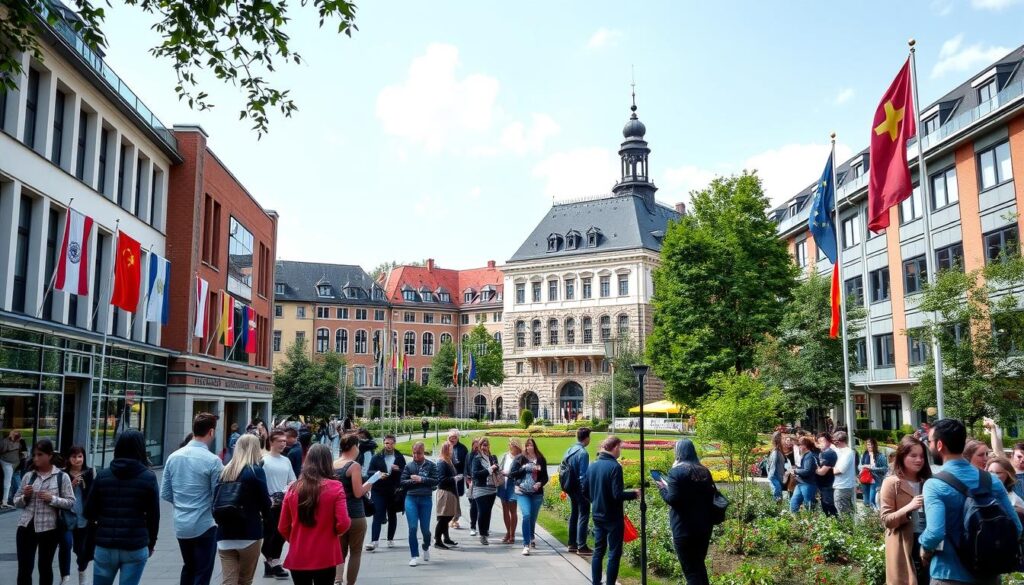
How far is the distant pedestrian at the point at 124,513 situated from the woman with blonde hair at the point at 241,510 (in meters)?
0.63

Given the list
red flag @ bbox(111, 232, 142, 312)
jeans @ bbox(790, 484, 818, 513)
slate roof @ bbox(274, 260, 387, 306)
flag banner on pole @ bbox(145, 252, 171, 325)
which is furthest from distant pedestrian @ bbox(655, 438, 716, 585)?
slate roof @ bbox(274, 260, 387, 306)

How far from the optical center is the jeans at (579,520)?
1199 centimetres

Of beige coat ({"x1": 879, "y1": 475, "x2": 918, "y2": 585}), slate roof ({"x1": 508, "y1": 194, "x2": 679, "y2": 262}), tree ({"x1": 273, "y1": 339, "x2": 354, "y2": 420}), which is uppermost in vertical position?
slate roof ({"x1": 508, "y1": 194, "x2": 679, "y2": 262})

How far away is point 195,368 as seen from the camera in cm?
3036

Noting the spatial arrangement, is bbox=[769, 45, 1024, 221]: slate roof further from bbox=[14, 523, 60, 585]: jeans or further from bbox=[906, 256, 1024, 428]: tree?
bbox=[14, 523, 60, 585]: jeans

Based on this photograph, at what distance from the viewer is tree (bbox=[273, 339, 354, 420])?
46.8 metres

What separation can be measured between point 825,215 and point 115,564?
18870 millimetres

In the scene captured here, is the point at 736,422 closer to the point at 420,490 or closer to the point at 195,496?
the point at 420,490

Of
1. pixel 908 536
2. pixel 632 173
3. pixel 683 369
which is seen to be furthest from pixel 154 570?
pixel 632 173

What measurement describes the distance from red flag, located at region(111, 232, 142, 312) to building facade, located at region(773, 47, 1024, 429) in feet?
72.5

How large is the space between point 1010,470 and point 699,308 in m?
32.8

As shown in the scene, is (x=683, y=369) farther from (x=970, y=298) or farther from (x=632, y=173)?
(x=632, y=173)

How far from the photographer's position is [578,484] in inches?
464

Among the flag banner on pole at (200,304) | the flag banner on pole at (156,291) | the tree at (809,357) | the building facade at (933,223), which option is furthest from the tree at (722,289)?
the flag banner on pole at (156,291)
